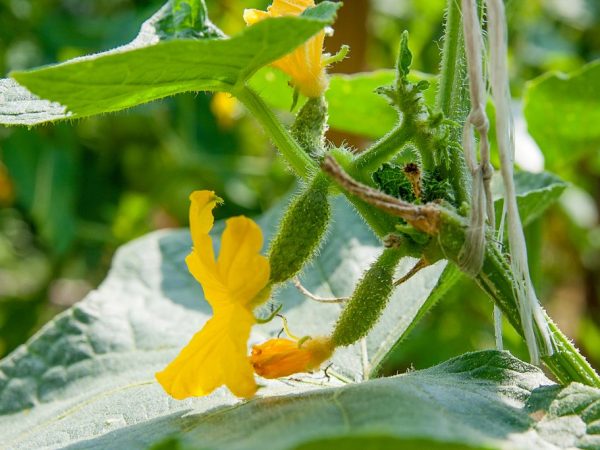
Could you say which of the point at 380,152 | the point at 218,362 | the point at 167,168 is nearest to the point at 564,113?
the point at 380,152

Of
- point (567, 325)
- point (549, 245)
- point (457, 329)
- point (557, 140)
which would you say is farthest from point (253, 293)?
point (567, 325)

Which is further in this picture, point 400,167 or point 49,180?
point 49,180

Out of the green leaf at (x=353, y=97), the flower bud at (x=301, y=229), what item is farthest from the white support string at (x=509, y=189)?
the green leaf at (x=353, y=97)

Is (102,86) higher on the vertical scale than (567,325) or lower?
higher

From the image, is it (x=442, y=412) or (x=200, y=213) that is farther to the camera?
(x=200, y=213)

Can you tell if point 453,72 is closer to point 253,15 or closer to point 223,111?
point 253,15

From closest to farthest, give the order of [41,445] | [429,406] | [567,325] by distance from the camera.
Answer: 1. [429,406]
2. [41,445]
3. [567,325]

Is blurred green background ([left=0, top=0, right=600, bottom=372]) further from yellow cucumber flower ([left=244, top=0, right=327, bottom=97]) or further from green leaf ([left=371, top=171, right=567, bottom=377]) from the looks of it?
yellow cucumber flower ([left=244, top=0, right=327, bottom=97])

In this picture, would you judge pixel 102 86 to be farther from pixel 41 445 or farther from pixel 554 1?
pixel 554 1
